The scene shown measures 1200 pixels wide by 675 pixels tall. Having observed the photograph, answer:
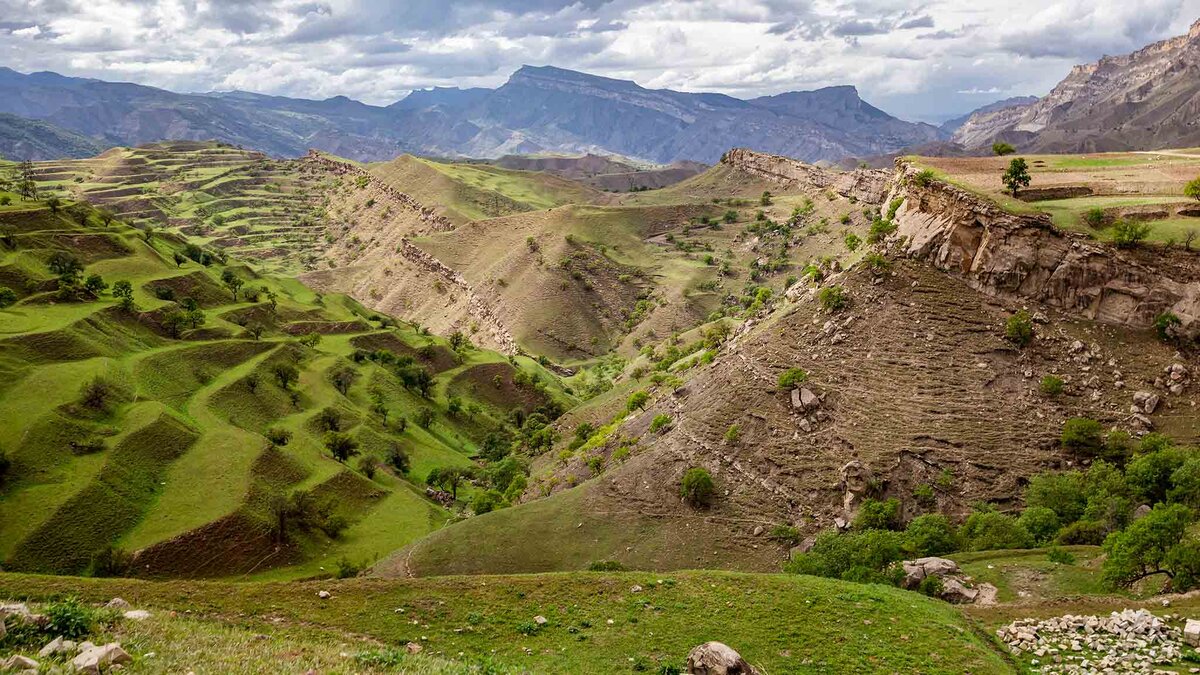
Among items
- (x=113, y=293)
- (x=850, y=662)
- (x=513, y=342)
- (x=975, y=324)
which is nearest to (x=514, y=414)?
(x=513, y=342)

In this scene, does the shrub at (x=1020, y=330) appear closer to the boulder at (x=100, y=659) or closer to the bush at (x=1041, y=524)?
the bush at (x=1041, y=524)

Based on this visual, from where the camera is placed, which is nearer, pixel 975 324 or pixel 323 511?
pixel 975 324

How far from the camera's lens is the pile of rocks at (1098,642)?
2392 centimetres

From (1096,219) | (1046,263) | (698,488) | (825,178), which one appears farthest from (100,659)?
(825,178)

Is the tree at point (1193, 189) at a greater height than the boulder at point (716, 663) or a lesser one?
greater

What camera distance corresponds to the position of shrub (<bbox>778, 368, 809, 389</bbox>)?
2132 inches

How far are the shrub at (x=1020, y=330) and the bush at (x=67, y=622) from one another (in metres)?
52.0

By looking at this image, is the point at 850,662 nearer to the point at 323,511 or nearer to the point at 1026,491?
the point at 1026,491

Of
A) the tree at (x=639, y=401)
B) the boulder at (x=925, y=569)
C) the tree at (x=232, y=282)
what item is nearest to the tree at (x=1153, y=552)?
the boulder at (x=925, y=569)

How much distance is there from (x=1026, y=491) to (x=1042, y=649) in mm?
22641

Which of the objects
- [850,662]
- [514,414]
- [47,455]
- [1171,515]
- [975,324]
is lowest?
[514,414]

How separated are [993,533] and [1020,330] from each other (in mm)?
15760

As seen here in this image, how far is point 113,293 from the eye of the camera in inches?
3610

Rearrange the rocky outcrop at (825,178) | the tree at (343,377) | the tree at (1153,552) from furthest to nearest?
the rocky outcrop at (825,178) < the tree at (343,377) < the tree at (1153,552)
